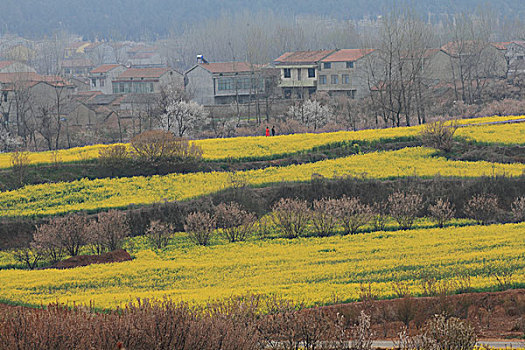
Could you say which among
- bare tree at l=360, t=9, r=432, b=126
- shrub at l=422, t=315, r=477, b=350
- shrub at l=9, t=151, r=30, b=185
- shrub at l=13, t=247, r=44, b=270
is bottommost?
shrub at l=13, t=247, r=44, b=270

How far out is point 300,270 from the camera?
20844 mm

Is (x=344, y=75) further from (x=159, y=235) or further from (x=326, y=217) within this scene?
(x=159, y=235)

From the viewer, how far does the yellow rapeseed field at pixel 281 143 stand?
3903 centimetres

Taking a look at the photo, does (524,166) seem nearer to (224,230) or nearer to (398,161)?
(398,161)

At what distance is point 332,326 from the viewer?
11.9 m

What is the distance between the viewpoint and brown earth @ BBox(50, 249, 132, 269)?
25212 millimetres

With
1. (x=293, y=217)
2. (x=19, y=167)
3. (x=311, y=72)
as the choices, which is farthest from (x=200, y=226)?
(x=311, y=72)

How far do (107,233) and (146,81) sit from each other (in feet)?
211

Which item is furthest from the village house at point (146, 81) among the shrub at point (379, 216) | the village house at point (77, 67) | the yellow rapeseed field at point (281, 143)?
the village house at point (77, 67)

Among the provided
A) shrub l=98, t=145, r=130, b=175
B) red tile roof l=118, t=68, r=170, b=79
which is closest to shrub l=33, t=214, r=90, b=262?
shrub l=98, t=145, r=130, b=175

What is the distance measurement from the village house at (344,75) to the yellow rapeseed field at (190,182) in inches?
1656

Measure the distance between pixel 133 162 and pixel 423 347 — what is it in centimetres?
2836

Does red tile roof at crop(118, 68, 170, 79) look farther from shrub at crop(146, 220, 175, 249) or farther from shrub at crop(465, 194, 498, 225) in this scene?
shrub at crop(465, 194, 498, 225)

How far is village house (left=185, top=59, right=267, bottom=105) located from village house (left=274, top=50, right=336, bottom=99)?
2759mm
